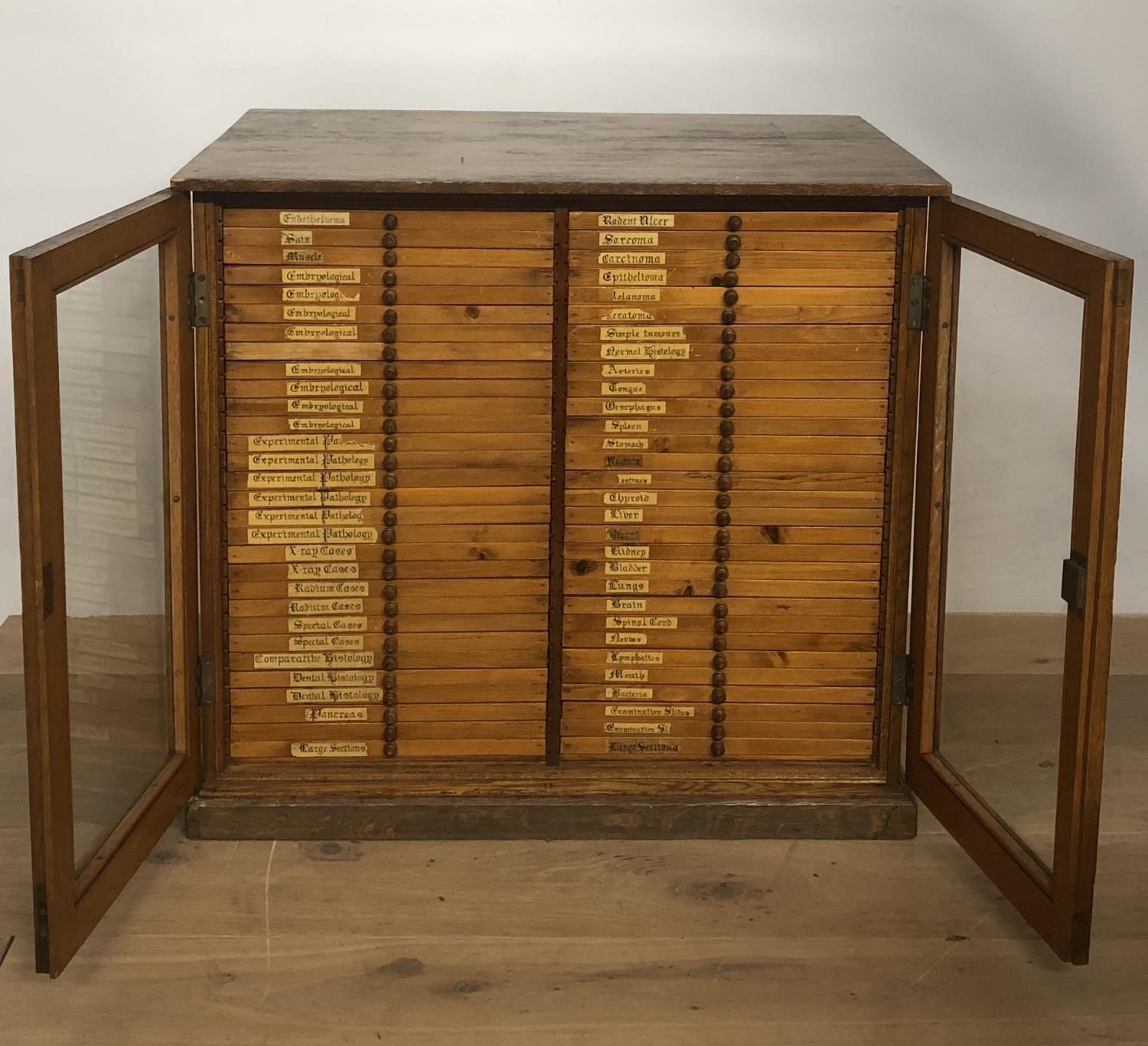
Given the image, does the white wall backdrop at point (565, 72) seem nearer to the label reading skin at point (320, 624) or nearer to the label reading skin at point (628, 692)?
the label reading skin at point (320, 624)

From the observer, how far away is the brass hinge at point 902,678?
3146 mm

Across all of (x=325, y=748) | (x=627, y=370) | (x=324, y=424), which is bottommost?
(x=325, y=748)

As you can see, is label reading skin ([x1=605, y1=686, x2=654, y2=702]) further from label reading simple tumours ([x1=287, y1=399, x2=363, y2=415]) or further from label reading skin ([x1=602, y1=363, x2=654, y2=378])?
label reading simple tumours ([x1=287, y1=399, x2=363, y2=415])

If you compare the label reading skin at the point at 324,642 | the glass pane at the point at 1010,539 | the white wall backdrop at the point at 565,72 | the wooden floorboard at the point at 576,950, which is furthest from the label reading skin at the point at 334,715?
the white wall backdrop at the point at 565,72

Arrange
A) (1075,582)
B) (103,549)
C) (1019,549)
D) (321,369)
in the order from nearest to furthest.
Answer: (1075,582) → (103,549) → (1019,549) → (321,369)

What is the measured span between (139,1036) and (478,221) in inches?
54.9

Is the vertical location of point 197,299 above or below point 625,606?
above

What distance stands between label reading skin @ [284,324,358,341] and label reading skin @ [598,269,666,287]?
1.41 ft

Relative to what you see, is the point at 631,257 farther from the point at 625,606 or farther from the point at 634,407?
the point at 625,606

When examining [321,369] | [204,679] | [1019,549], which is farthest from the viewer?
[204,679]

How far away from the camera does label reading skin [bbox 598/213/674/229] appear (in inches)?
115

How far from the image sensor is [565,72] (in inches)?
156

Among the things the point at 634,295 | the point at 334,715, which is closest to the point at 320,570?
the point at 334,715

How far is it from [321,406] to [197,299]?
27 cm
